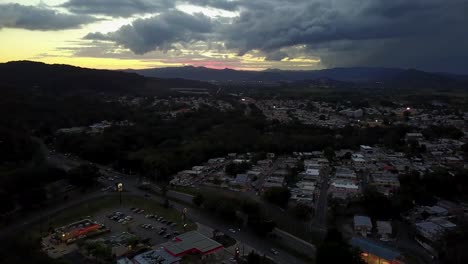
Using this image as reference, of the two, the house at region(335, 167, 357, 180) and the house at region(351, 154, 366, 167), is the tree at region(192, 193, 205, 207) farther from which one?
the house at region(351, 154, 366, 167)

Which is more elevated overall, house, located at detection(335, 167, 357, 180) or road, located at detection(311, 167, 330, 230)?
house, located at detection(335, 167, 357, 180)

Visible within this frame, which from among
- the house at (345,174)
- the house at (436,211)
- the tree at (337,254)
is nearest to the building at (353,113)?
the house at (345,174)

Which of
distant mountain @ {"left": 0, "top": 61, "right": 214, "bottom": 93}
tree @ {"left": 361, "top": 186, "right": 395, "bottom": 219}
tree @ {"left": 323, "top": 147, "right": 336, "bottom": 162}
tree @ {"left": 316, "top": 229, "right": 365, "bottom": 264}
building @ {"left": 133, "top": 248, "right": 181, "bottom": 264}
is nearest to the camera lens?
tree @ {"left": 316, "top": 229, "right": 365, "bottom": 264}

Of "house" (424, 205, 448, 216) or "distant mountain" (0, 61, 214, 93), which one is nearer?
"house" (424, 205, 448, 216)

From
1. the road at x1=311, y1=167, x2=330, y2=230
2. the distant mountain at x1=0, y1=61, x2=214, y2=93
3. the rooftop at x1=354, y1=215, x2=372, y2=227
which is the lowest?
the road at x1=311, y1=167, x2=330, y2=230

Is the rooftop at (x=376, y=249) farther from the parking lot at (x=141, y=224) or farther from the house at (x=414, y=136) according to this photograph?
the house at (x=414, y=136)

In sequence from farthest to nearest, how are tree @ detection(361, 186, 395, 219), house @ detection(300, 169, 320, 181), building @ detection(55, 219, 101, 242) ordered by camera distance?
house @ detection(300, 169, 320, 181) < tree @ detection(361, 186, 395, 219) < building @ detection(55, 219, 101, 242)

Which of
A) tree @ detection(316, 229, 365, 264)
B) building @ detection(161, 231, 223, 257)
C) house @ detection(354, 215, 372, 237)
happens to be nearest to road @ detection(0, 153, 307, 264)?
tree @ detection(316, 229, 365, 264)

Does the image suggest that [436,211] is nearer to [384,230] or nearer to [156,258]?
[384,230]
